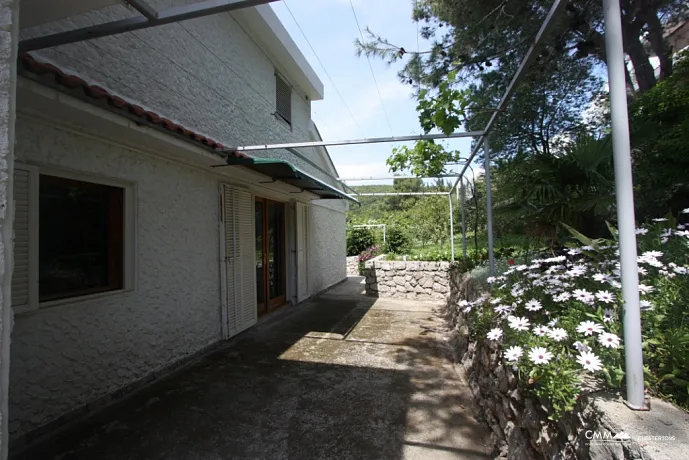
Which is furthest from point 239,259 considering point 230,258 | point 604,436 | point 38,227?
point 604,436

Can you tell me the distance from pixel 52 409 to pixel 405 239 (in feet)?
42.8

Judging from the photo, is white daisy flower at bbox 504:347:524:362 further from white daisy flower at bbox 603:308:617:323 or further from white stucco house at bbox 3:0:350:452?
white stucco house at bbox 3:0:350:452

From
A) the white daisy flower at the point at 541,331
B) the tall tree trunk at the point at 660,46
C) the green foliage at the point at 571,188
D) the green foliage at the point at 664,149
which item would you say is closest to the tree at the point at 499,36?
the tall tree trunk at the point at 660,46

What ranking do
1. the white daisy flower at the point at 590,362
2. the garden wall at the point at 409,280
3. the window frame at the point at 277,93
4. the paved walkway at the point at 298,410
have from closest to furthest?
the white daisy flower at the point at 590,362, the paved walkway at the point at 298,410, the window frame at the point at 277,93, the garden wall at the point at 409,280

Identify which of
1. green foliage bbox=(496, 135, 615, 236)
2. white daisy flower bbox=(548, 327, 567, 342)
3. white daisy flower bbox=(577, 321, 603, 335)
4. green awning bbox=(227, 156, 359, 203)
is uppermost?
green awning bbox=(227, 156, 359, 203)

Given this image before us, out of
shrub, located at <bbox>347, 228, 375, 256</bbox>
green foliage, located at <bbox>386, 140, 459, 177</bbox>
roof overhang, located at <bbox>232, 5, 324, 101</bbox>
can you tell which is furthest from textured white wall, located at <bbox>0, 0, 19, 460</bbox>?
shrub, located at <bbox>347, 228, 375, 256</bbox>

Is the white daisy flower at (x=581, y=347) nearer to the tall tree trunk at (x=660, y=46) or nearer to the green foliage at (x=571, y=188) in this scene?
the green foliage at (x=571, y=188)

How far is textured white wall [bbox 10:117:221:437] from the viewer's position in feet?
10.1

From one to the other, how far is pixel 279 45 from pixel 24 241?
716cm

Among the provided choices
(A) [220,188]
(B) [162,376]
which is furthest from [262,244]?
(B) [162,376]

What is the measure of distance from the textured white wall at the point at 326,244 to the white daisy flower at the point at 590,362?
8.71 m

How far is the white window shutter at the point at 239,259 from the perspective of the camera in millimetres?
6184

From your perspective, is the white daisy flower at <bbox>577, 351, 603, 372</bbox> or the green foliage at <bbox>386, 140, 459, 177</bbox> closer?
the white daisy flower at <bbox>577, 351, 603, 372</bbox>

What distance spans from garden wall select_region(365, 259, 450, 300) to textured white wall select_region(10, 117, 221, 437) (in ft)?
18.1
